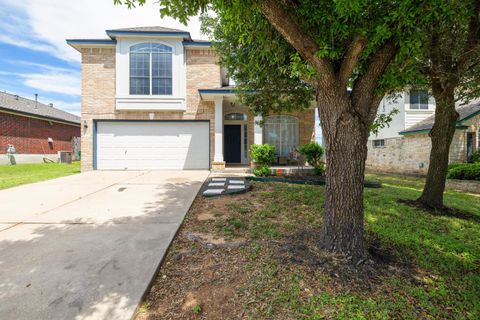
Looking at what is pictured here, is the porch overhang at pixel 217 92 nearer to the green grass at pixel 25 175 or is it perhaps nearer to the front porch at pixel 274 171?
the front porch at pixel 274 171

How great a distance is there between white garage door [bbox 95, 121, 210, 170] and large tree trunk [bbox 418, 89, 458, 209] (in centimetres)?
921

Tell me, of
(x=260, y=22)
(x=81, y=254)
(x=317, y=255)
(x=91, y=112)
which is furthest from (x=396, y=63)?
(x=91, y=112)

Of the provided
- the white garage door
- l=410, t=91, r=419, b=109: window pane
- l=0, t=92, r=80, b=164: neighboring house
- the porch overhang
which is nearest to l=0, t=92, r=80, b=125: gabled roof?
l=0, t=92, r=80, b=164: neighboring house

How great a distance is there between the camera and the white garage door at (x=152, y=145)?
12266mm

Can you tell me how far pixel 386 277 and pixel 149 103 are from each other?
12075 millimetres

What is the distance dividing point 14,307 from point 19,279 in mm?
554

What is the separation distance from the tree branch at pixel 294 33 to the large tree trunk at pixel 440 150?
4784 mm

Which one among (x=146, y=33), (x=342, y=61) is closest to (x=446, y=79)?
(x=342, y=61)

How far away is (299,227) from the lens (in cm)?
425

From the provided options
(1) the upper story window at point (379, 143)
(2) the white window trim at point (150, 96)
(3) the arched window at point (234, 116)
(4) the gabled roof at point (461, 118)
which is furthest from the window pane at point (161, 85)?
(1) the upper story window at point (379, 143)

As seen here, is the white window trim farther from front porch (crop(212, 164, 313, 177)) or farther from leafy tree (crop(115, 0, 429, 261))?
leafy tree (crop(115, 0, 429, 261))

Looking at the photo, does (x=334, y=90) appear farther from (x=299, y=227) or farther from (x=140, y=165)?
(x=140, y=165)

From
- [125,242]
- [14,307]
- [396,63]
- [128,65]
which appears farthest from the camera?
[128,65]

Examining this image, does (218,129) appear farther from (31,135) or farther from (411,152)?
(31,135)
